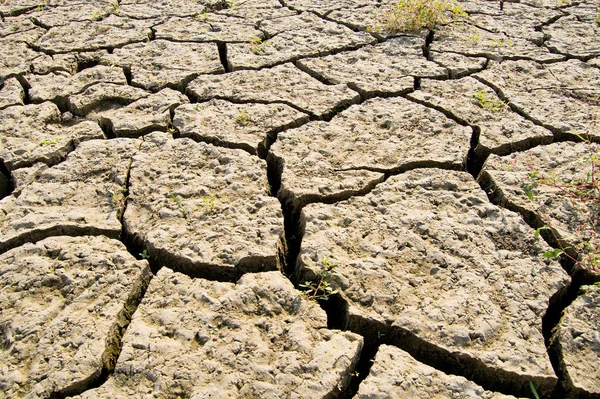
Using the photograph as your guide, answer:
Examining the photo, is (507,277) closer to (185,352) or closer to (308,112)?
(185,352)

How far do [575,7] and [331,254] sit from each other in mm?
3315

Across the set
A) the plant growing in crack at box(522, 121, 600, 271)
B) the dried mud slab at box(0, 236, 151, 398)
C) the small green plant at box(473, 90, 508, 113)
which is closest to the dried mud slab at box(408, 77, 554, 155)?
the small green plant at box(473, 90, 508, 113)

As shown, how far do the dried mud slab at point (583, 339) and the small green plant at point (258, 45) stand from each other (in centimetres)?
234

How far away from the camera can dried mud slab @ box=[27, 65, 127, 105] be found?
2943 millimetres

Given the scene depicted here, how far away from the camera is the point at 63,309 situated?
1.73 m

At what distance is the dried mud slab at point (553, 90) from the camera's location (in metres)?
2.63

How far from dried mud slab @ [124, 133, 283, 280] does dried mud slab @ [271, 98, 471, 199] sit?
0.18 m

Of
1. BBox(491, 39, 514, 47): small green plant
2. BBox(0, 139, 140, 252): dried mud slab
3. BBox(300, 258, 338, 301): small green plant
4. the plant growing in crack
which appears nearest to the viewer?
BBox(300, 258, 338, 301): small green plant

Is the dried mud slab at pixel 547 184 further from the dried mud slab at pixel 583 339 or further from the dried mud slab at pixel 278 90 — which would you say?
the dried mud slab at pixel 278 90

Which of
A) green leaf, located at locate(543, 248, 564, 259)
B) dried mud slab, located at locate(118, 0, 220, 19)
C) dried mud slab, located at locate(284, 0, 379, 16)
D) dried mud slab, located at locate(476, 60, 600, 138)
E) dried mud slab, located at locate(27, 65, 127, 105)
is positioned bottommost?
dried mud slab, located at locate(27, 65, 127, 105)

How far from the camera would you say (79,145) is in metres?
2.54

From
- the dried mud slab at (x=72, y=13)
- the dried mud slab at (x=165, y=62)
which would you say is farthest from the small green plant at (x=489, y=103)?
the dried mud slab at (x=72, y=13)

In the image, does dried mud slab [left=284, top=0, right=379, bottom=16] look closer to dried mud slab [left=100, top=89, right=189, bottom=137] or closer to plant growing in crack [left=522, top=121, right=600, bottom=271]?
dried mud slab [left=100, top=89, right=189, bottom=137]

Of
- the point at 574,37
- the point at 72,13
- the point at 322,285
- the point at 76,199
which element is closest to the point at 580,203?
the point at 322,285
